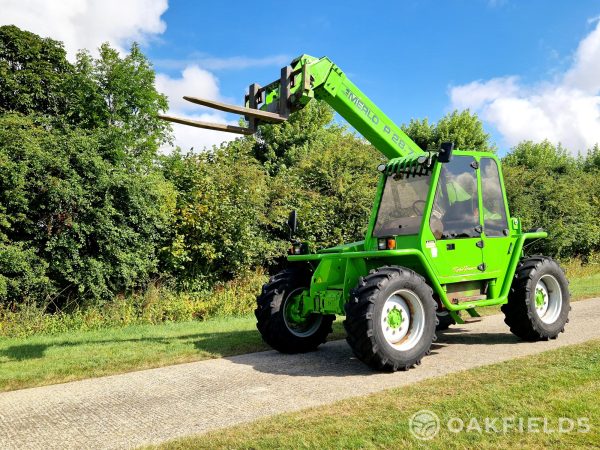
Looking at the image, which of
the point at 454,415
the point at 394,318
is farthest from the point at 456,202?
the point at 454,415

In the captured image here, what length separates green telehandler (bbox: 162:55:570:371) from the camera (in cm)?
642

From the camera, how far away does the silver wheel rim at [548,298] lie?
7832mm

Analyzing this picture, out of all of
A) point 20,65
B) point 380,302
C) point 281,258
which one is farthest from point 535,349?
point 20,65

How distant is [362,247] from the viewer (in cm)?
772

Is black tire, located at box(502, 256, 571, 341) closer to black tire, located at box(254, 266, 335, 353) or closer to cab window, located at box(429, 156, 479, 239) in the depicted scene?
cab window, located at box(429, 156, 479, 239)

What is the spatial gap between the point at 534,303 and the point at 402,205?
7.72 feet

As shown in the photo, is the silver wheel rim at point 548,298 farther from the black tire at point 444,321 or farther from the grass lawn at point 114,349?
the grass lawn at point 114,349

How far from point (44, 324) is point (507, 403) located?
847cm

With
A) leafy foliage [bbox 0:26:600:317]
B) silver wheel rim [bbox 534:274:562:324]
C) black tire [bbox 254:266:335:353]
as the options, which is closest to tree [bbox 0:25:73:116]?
leafy foliage [bbox 0:26:600:317]

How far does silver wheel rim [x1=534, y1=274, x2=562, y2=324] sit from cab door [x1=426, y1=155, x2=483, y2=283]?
125 cm

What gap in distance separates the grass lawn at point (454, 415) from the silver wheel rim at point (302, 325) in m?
2.44

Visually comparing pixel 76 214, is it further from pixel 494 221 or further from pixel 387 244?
pixel 494 221

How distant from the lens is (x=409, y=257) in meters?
6.91

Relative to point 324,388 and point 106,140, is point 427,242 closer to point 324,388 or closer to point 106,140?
point 324,388
